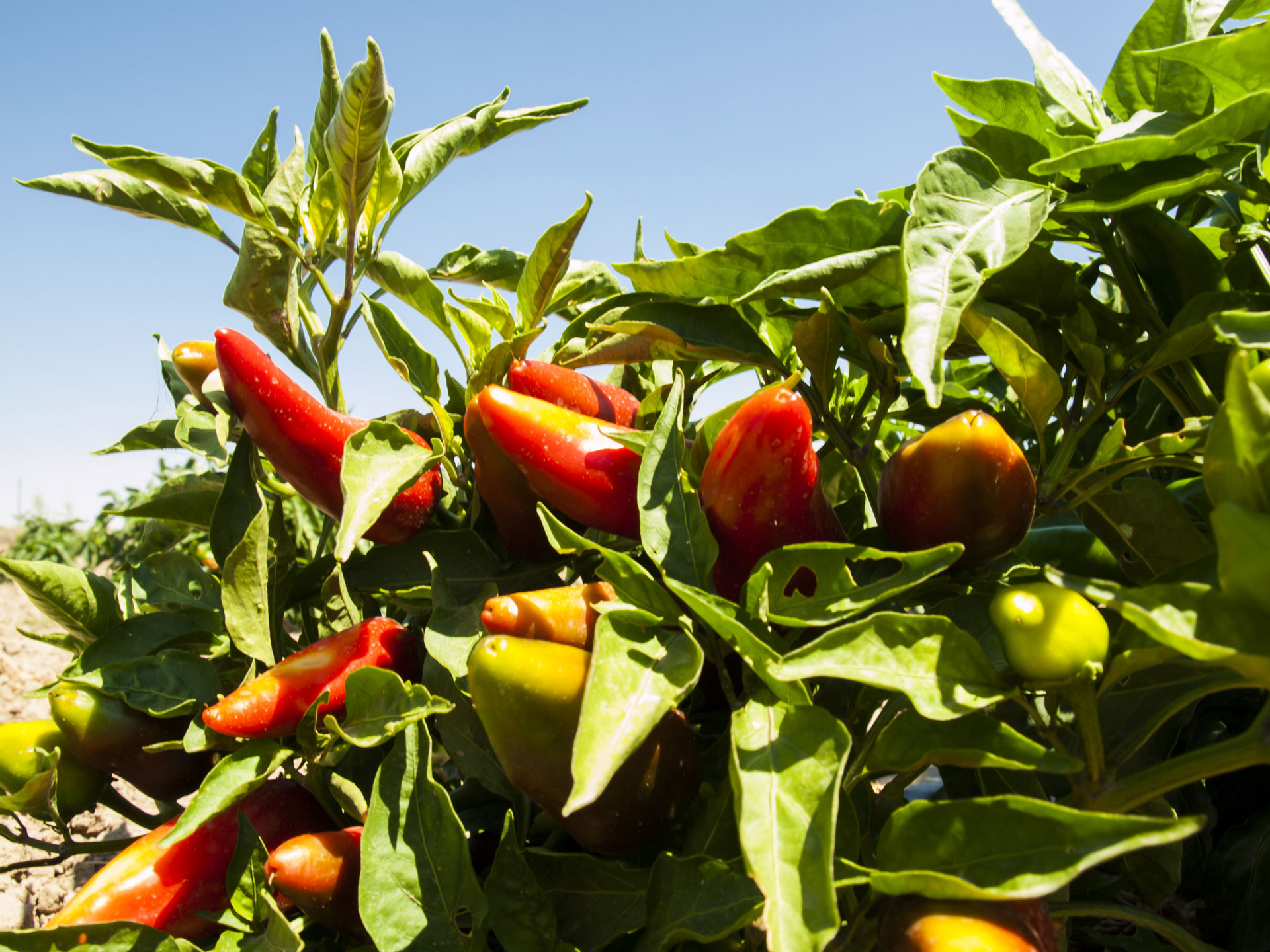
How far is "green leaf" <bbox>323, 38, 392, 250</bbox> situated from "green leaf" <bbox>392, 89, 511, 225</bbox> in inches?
3.3

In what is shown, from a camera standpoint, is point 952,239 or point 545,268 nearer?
point 952,239

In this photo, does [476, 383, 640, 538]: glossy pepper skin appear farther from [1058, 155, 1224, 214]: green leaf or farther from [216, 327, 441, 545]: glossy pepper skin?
[1058, 155, 1224, 214]: green leaf

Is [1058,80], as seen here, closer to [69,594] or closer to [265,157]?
[265,157]

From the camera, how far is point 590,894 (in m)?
0.72

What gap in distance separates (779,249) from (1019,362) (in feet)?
0.74

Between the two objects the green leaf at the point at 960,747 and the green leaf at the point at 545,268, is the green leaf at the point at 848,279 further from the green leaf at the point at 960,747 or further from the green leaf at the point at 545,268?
the green leaf at the point at 960,747

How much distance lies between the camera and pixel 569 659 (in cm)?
63

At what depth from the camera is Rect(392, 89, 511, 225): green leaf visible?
3.34ft

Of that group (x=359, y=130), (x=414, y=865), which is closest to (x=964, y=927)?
(x=414, y=865)

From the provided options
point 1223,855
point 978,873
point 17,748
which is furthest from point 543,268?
point 1223,855

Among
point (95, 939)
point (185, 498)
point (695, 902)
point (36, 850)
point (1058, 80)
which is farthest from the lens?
point (36, 850)

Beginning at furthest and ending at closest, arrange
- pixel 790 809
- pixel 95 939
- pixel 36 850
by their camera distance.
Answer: pixel 36 850 → pixel 95 939 → pixel 790 809

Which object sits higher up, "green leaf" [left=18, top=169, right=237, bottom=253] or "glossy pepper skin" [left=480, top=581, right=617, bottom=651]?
"green leaf" [left=18, top=169, right=237, bottom=253]

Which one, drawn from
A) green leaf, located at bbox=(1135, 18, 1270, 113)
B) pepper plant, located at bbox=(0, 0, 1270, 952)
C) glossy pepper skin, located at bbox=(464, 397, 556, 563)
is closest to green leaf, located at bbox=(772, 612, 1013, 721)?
pepper plant, located at bbox=(0, 0, 1270, 952)
